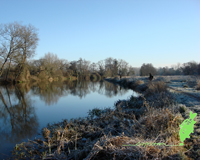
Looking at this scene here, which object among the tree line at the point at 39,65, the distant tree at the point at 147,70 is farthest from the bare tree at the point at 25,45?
the distant tree at the point at 147,70

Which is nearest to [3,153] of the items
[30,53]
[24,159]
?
[24,159]

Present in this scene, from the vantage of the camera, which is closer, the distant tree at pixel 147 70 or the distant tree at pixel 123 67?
the distant tree at pixel 147 70

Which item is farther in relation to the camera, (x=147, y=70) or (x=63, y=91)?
(x=147, y=70)

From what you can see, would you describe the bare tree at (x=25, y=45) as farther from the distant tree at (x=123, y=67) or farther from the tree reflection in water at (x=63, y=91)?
the distant tree at (x=123, y=67)

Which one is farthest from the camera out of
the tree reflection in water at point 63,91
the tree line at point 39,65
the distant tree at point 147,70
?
the distant tree at point 147,70

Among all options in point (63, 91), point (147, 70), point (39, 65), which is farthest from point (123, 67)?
point (63, 91)

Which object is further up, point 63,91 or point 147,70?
point 147,70

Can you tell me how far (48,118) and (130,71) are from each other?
5082 cm

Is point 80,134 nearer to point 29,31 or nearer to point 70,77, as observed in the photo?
point 29,31

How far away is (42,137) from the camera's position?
466 cm

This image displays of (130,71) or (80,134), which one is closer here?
(80,134)

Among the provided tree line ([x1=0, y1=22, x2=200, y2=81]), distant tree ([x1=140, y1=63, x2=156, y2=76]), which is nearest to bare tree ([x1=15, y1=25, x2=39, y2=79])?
tree line ([x1=0, y1=22, x2=200, y2=81])

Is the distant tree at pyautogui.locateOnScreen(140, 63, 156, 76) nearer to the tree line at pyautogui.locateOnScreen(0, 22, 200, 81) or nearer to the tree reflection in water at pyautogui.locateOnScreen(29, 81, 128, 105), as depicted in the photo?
the tree line at pyautogui.locateOnScreen(0, 22, 200, 81)

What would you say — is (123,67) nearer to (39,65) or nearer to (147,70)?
(147,70)
